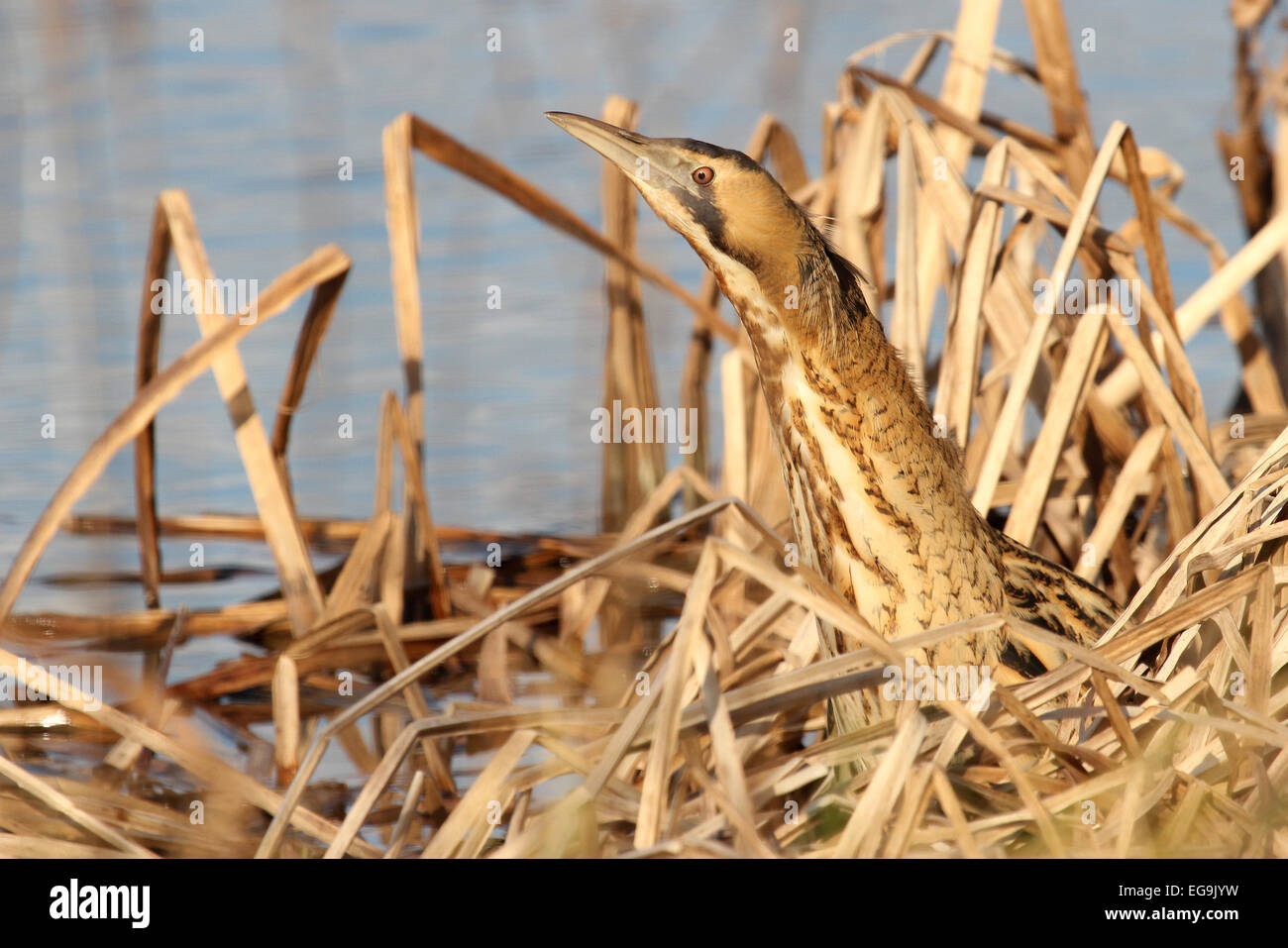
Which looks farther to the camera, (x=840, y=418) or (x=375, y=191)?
(x=375, y=191)

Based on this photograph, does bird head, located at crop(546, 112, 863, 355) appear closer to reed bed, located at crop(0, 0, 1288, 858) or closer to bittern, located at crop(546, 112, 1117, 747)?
bittern, located at crop(546, 112, 1117, 747)

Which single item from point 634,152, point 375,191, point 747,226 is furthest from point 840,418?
point 375,191

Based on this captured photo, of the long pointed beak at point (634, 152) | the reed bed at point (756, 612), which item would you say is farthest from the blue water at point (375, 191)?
the reed bed at point (756, 612)

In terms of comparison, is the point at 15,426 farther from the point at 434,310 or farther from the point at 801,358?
the point at 801,358

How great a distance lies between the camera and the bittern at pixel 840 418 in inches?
86.3

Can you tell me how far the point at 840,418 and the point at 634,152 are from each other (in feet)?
1.51

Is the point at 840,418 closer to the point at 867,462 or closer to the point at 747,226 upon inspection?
the point at 867,462

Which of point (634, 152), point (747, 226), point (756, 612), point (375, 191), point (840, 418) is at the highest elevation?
point (375, 191)

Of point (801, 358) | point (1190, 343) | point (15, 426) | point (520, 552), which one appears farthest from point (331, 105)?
point (1190, 343)

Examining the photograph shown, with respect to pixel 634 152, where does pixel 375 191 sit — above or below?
above

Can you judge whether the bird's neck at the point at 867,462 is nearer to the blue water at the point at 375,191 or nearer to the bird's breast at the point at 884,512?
the bird's breast at the point at 884,512

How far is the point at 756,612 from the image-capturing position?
248cm
